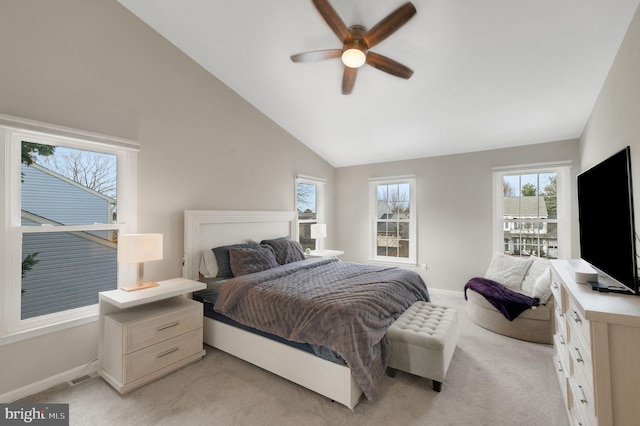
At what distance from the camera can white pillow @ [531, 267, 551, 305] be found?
295 centimetres

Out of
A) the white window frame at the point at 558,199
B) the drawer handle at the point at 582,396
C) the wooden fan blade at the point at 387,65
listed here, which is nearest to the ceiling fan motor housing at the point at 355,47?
the wooden fan blade at the point at 387,65

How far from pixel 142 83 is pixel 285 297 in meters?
2.52

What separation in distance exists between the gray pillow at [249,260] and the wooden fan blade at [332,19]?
7.44 ft

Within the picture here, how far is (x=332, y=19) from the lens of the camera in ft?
6.53

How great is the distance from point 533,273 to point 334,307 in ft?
9.23

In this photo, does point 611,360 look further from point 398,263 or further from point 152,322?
point 398,263

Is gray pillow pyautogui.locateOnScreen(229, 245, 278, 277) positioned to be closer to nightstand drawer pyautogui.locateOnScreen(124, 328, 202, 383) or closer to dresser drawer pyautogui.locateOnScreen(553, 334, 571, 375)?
nightstand drawer pyautogui.locateOnScreen(124, 328, 202, 383)

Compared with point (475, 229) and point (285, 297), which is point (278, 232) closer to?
point (285, 297)

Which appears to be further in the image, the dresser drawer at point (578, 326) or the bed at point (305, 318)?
the bed at point (305, 318)

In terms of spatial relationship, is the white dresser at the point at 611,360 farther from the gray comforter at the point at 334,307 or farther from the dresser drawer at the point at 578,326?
the gray comforter at the point at 334,307

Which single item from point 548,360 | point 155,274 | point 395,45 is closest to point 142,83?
point 155,274

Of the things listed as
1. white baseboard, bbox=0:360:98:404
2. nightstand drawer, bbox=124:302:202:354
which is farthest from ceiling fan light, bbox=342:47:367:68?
white baseboard, bbox=0:360:98:404

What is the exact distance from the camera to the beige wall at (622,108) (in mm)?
1836

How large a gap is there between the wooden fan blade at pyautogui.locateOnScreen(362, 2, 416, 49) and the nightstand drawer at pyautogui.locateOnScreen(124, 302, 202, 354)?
268cm
